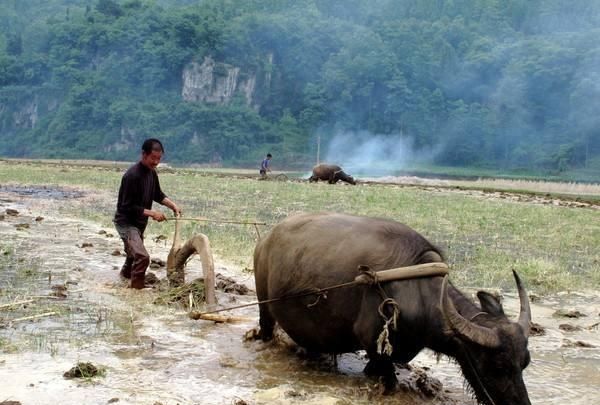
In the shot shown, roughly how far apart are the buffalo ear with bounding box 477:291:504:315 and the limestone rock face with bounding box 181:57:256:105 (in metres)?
89.8

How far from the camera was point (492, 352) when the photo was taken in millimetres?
4723

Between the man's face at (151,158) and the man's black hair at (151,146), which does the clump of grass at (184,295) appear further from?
the man's black hair at (151,146)

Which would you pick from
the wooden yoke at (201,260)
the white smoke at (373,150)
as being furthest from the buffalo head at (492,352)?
the white smoke at (373,150)

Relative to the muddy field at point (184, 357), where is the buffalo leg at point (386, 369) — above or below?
above

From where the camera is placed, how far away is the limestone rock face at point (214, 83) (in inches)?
3676

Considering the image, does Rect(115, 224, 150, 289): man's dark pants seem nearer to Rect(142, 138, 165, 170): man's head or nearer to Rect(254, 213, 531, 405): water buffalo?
Rect(142, 138, 165, 170): man's head

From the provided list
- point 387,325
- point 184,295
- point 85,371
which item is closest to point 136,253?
point 184,295

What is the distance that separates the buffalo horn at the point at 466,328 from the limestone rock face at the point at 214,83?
90062mm

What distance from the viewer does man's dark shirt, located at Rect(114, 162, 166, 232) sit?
8.62 metres

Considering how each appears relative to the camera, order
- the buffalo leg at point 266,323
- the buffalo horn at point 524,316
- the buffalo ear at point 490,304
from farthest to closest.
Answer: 1. the buffalo leg at point 266,323
2. the buffalo ear at point 490,304
3. the buffalo horn at point 524,316

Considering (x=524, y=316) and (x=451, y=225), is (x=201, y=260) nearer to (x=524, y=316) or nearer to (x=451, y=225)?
(x=524, y=316)

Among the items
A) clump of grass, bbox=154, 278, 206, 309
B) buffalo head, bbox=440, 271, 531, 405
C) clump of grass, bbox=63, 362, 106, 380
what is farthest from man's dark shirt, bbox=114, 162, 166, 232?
buffalo head, bbox=440, 271, 531, 405

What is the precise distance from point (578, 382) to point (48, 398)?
4259 mm

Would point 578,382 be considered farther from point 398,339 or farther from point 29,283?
point 29,283
